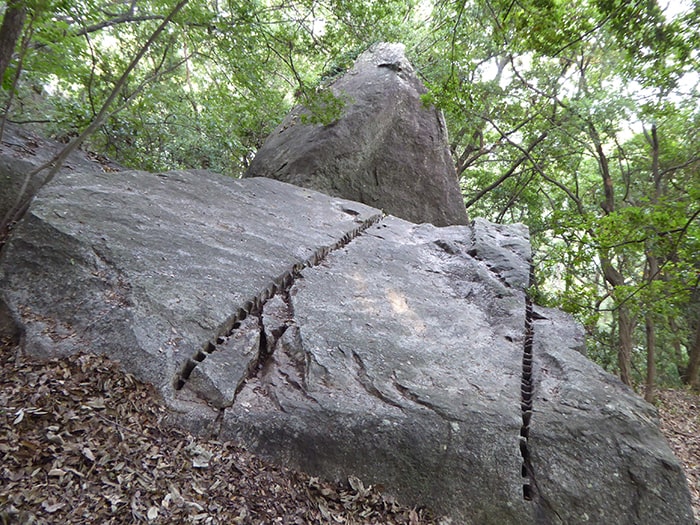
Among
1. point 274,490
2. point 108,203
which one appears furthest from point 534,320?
point 108,203

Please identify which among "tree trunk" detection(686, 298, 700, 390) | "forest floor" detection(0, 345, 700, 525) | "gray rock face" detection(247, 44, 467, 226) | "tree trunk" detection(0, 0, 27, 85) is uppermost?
"gray rock face" detection(247, 44, 467, 226)

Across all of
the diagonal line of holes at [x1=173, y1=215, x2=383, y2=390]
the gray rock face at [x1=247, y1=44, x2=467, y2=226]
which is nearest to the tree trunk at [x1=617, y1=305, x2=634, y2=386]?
the gray rock face at [x1=247, y1=44, x2=467, y2=226]

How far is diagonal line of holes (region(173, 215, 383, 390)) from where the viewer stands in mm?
3473

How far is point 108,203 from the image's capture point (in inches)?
191

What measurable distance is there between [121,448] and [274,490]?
1143mm

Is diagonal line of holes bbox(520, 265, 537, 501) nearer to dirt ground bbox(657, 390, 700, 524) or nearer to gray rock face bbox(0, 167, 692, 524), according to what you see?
gray rock face bbox(0, 167, 692, 524)

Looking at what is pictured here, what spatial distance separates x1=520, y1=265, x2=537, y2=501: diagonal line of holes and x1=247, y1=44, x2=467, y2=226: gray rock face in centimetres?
512

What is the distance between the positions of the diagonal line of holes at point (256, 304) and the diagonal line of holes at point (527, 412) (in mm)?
2821

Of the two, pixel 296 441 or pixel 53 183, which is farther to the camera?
pixel 53 183

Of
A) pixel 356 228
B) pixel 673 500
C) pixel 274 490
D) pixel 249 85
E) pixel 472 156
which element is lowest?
pixel 274 490

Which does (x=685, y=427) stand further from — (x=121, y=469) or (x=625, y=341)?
(x=121, y=469)

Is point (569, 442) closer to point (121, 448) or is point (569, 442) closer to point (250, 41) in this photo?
point (121, 448)

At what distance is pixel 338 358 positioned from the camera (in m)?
3.82

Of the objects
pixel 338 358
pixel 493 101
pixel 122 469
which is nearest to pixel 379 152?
pixel 493 101
